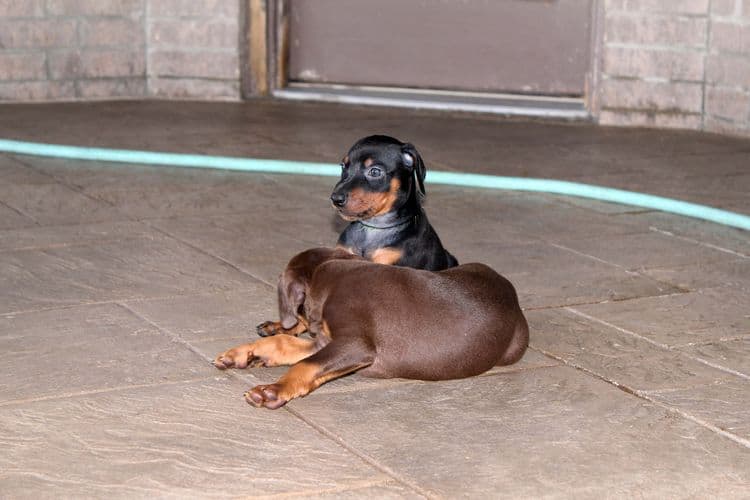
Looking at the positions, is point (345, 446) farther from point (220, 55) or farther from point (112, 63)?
point (112, 63)

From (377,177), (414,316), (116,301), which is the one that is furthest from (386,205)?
(116,301)

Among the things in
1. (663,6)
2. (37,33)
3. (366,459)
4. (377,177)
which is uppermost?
(663,6)

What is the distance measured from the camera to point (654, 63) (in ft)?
29.4

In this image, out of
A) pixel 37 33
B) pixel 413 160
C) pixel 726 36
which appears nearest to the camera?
pixel 413 160

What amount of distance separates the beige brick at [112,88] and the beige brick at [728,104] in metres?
4.28

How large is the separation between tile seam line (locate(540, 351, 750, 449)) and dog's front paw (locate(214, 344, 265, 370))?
990mm

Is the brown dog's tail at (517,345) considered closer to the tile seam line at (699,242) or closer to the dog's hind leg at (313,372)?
the dog's hind leg at (313,372)

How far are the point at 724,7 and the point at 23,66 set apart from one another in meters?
5.04

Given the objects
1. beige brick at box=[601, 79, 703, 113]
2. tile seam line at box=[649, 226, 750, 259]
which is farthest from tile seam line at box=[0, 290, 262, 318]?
beige brick at box=[601, 79, 703, 113]

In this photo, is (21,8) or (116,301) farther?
(21,8)

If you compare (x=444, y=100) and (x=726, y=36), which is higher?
(x=726, y=36)

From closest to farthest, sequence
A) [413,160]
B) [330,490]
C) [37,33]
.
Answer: [330,490] < [413,160] < [37,33]

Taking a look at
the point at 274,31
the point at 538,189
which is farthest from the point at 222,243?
the point at 274,31

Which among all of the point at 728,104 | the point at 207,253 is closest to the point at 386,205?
the point at 207,253
